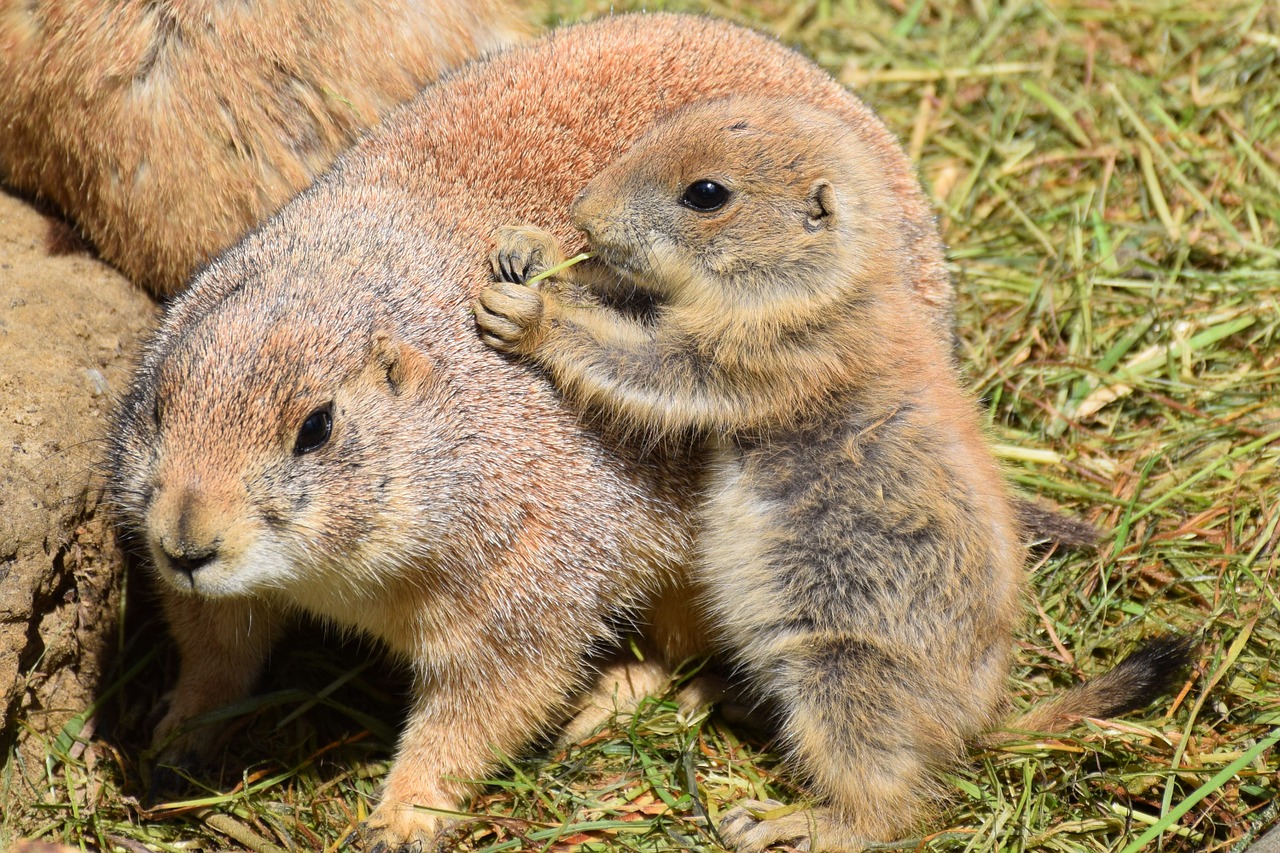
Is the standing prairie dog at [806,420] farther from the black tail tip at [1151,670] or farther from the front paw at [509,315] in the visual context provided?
the black tail tip at [1151,670]

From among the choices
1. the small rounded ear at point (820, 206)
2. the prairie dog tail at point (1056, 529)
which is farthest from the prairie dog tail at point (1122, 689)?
the small rounded ear at point (820, 206)

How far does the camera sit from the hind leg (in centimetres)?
383

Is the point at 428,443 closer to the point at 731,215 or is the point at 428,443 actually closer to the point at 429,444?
the point at 429,444

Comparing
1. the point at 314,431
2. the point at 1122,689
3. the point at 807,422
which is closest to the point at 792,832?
the point at 1122,689

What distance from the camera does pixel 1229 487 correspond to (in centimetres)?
479

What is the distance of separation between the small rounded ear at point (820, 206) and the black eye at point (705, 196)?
0.82 ft

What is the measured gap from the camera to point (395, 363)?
11.9 ft

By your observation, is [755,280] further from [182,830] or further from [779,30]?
[779,30]

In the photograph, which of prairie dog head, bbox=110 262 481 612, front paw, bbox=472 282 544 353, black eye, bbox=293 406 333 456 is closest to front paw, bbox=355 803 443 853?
prairie dog head, bbox=110 262 481 612

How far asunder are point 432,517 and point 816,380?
1180 mm

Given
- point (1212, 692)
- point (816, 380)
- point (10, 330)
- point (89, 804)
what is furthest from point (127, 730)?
point (1212, 692)

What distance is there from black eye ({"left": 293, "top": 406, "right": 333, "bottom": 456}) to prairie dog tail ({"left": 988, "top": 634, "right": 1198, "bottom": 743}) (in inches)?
90.5

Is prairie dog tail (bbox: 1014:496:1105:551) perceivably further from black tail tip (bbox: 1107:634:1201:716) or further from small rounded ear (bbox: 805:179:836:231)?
small rounded ear (bbox: 805:179:836:231)

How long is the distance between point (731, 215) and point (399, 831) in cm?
211
